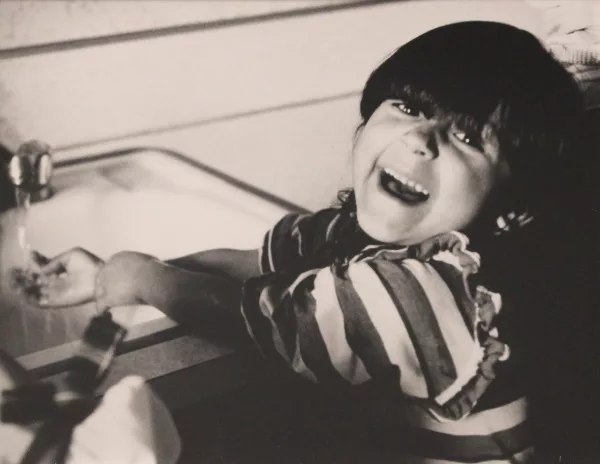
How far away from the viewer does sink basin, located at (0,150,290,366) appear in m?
0.55

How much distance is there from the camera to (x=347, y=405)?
58 centimetres

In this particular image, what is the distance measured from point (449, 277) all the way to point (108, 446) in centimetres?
31

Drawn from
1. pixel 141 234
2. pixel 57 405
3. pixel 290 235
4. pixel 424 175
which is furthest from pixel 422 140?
pixel 57 405

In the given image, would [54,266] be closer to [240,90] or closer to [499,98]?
[240,90]

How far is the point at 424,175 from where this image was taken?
1.92ft

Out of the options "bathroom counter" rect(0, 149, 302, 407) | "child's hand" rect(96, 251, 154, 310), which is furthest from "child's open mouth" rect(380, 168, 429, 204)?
"child's hand" rect(96, 251, 154, 310)

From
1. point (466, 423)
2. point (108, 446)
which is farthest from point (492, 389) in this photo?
point (108, 446)

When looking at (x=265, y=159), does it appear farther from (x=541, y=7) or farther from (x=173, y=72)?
(x=541, y=7)

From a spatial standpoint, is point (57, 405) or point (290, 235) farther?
point (290, 235)

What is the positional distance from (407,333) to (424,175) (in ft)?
0.46

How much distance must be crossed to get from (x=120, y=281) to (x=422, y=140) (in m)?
0.29

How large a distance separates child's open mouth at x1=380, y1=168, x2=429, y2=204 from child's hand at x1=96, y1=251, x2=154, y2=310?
229mm

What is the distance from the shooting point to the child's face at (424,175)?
23.1 inches

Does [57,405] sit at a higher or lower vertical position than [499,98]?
lower
